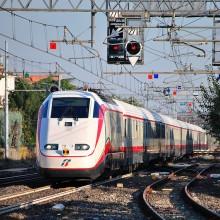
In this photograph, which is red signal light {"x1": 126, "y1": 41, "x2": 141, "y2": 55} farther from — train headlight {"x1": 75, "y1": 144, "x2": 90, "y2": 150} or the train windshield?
train headlight {"x1": 75, "y1": 144, "x2": 90, "y2": 150}

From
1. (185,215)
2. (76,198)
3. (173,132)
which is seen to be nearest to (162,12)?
(76,198)

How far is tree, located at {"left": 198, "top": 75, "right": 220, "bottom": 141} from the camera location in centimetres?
3105

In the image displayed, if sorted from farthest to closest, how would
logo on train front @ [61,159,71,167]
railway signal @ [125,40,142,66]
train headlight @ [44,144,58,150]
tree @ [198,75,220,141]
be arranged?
tree @ [198,75,220,141] < railway signal @ [125,40,142,66] < train headlight @ [44,144,58,150] < logo on train front @ [61,159,71,167]

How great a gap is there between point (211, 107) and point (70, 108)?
574 inches

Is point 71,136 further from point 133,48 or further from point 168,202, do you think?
point 133,48

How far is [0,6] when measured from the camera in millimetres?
21781

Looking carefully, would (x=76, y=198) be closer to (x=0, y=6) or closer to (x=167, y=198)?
(x=167, y=198)

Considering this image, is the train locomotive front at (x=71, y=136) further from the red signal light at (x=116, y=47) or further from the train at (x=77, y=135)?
the red signal light at (x=116, y=47)

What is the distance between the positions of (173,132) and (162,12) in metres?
23.0

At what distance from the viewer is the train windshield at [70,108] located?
20.1 m

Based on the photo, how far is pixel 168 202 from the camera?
52.6 feet

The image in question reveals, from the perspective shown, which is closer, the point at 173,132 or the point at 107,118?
the point at 107,118

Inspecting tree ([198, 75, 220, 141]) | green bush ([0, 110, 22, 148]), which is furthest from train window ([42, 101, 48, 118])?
green bush ([0, 110, 22, 148])

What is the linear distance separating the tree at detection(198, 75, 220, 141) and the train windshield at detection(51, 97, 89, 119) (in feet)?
37.0
